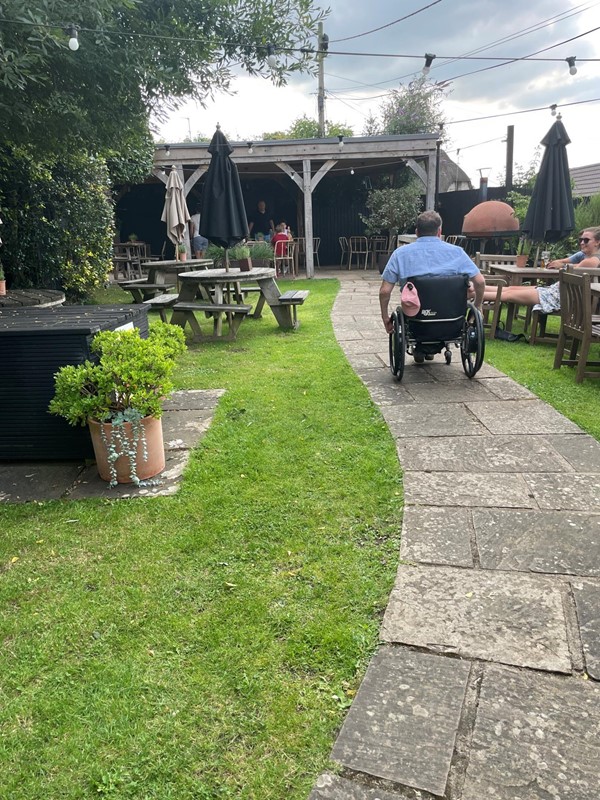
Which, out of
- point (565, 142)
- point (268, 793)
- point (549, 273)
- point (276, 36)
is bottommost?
point (268, 793)

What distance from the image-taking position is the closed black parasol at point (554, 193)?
22.0 ft

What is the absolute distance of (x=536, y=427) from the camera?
315 centimetres

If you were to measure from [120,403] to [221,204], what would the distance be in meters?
4.26

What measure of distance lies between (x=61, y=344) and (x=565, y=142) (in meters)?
6.76

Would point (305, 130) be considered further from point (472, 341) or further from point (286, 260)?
point (472, 341)

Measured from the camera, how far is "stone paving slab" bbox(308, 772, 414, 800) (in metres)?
1.12

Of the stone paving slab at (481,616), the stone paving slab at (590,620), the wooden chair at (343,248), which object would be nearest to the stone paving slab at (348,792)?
the stone paving slab at (481,616)

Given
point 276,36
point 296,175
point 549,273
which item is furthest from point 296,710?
point 296,175

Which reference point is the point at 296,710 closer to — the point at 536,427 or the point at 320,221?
the point at 536,427

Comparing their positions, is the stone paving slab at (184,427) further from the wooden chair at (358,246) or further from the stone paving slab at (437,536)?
the wooden chair at (358,246)

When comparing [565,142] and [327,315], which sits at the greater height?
[565,142]

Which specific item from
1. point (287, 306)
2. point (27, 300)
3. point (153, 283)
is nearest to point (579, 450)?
point (287, 306)

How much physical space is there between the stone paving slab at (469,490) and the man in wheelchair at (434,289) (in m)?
1.61

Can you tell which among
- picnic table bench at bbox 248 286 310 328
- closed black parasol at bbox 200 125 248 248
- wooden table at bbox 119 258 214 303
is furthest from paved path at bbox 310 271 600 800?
wooden table at bbox 119 258 214 303
